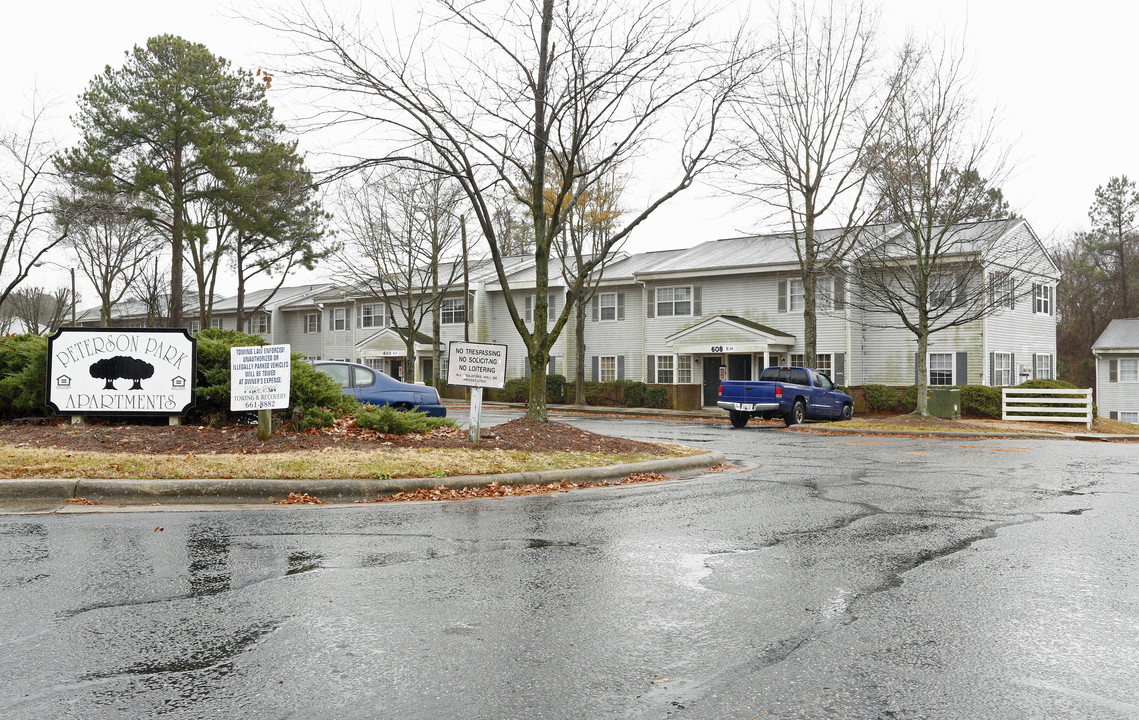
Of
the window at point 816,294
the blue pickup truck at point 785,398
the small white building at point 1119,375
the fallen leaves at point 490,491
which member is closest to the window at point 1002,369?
the window at point 816,294

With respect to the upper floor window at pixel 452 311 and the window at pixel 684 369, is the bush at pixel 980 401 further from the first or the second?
the upper floor window at pixel 452 311

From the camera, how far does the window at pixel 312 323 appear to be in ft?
176

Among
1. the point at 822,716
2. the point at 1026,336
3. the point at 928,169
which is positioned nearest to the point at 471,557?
the point at 822,716

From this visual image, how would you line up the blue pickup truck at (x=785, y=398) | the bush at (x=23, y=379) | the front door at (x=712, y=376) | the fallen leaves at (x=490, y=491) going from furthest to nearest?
1. the front door at (x=712, y=376)
2. the blue pickup truck at (x=785, y=398)
3. the bush at (x=23, y=379)
4. the fallen leaves at (x=490, y=491)

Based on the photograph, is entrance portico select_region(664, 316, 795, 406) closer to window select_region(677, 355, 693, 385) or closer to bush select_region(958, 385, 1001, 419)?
window select_region(677, 355, 693, 385)

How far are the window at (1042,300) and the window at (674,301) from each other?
13.2 metres

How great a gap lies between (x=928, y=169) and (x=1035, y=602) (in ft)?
71.1

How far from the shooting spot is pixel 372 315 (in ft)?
161

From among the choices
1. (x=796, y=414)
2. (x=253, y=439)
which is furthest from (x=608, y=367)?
(x=253, y=439)

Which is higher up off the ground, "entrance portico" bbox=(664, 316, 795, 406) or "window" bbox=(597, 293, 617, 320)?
"window" bbox=(597, 293, 617, 320)

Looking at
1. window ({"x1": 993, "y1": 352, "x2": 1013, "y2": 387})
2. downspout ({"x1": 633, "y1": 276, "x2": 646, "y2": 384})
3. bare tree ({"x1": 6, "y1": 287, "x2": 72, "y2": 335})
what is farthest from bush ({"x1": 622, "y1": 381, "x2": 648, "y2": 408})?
bare tree ({"x1": 6, "y1": 287, "x2": 72, "y2": 335})

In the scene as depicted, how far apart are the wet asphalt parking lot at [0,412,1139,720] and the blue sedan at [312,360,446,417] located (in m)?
9.20

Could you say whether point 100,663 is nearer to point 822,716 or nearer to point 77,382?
point 822,716

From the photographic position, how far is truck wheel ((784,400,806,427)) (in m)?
24.9
